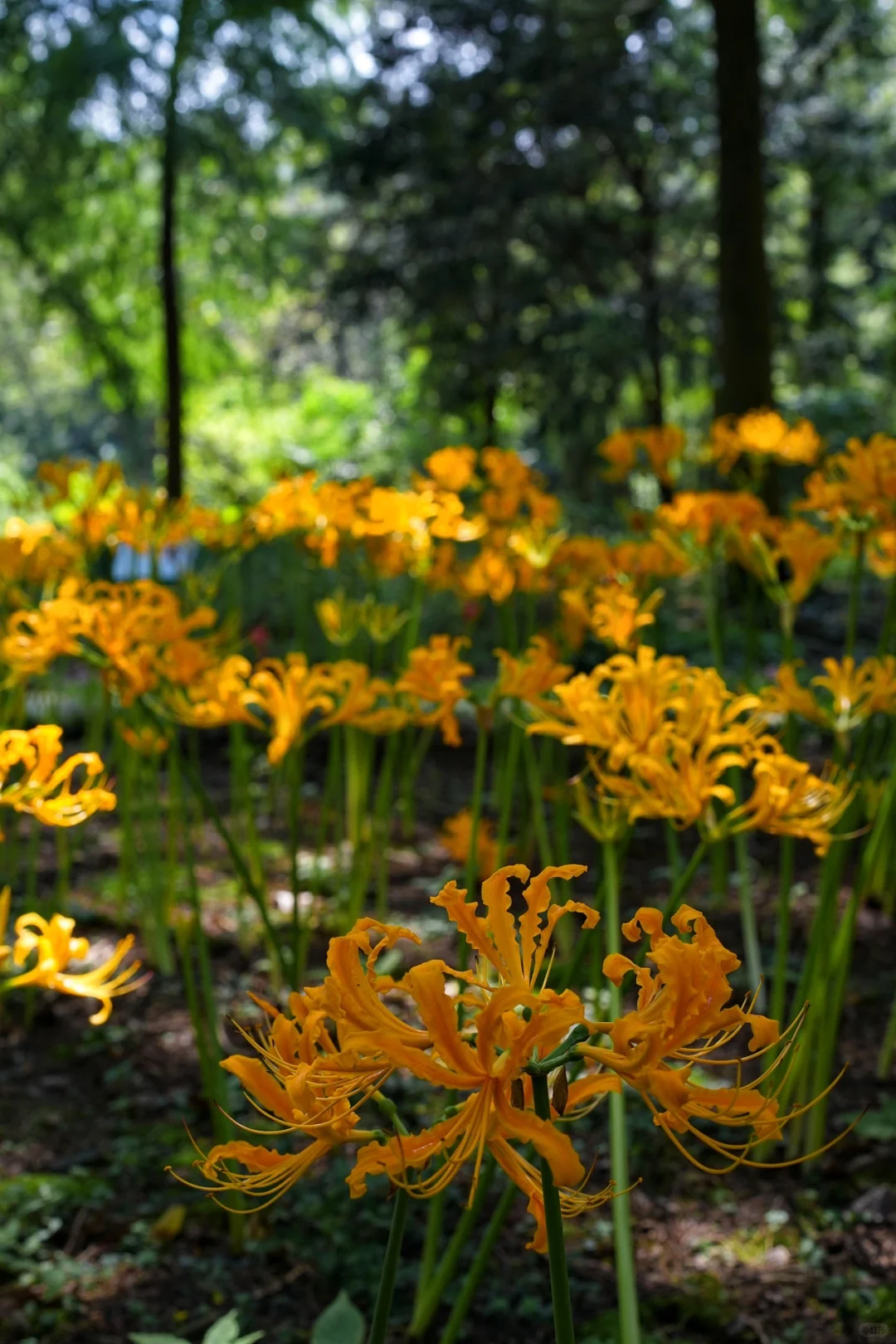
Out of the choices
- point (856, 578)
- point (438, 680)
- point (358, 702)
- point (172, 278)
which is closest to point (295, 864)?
point (358, 702)

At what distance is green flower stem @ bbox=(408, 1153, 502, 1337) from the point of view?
1.48 m

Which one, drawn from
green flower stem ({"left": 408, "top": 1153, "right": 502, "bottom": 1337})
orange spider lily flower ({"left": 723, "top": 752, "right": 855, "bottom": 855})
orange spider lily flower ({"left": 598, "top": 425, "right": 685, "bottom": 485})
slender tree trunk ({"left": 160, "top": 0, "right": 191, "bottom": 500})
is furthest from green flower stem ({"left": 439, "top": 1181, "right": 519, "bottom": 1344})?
slender tree trunk ({"left": 160, "top": 0, "right": 191, "bottom": 500})

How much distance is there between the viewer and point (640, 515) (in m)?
3.00

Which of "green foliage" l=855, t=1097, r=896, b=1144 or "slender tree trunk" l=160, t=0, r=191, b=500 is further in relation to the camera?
"slender tree trunk" l=160, t=0, r=191, b=500

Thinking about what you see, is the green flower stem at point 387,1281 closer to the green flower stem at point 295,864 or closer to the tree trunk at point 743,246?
the green flower stem at point 295,864

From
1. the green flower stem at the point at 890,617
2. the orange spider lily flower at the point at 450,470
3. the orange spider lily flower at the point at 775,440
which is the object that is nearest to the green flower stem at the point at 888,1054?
the green flower stem at the point at 890,617

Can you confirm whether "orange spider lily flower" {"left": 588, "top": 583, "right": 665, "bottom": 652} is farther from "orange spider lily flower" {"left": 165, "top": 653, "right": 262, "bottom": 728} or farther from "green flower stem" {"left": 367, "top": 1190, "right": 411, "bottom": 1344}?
"green flower stem" {"left": 367, "top": 1190, "right": 411, "bottom": 1344}

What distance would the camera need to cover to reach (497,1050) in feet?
2.48

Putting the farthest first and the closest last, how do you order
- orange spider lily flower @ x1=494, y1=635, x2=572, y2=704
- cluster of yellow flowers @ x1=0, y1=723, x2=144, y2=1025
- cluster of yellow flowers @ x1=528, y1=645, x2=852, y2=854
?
orange spider lily flower @ x1=494, y1=635, x2=572, y2=704 → cluster of yellow flowers @ x1=528, y1=645, x2=852, y2=854 → cluster of yellow flowers @ x1=0, y1=723, x2=144, y2=1025

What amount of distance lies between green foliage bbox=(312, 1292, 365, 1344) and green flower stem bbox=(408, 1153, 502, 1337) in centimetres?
16

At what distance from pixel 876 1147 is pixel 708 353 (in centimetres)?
869

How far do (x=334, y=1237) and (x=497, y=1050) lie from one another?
141 cm

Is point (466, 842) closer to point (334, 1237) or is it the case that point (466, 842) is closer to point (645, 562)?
point (645, 562)

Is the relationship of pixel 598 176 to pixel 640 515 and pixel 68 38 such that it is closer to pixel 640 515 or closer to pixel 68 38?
pixel 68 38
